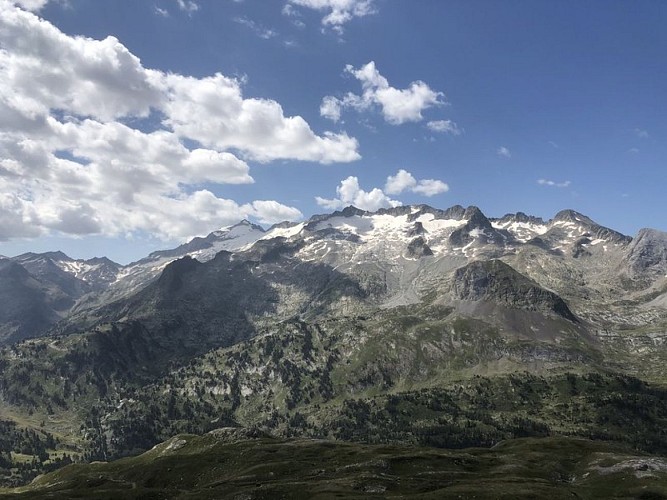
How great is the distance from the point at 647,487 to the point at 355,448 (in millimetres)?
89973

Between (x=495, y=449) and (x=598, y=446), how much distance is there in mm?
37516

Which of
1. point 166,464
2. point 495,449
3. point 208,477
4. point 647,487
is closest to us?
point 647,487

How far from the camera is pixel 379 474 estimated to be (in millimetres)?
126375

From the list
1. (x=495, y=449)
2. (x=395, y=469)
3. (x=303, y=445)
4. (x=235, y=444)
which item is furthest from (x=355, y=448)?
(x=495, y=449)

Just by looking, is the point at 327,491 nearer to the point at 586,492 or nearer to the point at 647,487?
the point at 586,492

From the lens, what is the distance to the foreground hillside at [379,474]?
109062 mm

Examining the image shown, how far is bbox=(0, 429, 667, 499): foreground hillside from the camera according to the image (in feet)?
358

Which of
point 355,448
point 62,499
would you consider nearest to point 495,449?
point 355,448

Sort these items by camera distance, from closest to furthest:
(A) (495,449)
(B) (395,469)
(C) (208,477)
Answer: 1. (B) (395,469)
2. (C) (208,477)
3. (A) (495,449)

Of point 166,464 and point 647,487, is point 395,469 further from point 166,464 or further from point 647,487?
point 166,464

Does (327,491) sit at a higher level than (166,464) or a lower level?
higher

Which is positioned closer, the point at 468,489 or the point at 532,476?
the point at 468,489

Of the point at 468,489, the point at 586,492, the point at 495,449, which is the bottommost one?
the point at 495,449

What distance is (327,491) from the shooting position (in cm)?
10512
